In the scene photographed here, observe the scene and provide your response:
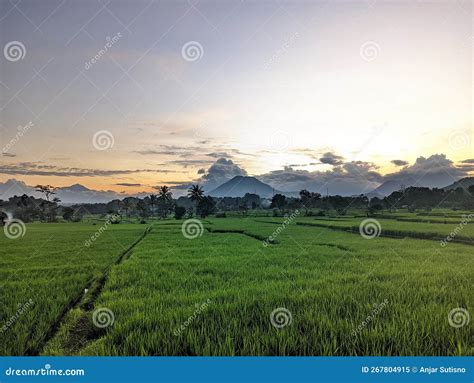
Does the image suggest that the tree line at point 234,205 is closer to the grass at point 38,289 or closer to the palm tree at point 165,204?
the palm tree at point 165,204

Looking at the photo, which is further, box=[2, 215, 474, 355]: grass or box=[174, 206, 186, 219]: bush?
box=[174, 206, 186, 219]: bush

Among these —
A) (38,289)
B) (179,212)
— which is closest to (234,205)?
(179,212)

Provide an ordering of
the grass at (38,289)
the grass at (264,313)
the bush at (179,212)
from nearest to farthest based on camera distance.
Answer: the grass at (264,313) < the grass at (38,289) < the bush at (179,212)

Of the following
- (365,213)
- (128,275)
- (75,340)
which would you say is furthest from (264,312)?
(365,213)

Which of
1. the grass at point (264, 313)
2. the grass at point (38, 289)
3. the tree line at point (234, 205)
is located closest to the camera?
the grass at point (264, 313)

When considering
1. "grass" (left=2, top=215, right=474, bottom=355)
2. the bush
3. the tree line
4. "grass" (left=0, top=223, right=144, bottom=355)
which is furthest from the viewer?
the bush

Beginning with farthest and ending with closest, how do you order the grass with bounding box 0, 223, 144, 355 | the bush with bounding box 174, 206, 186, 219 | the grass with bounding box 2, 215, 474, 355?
the bush with bounding box 174, 206, 186, 219, the grass with bounding box 0, 223, 144, 355, the grass with bounding box 2, 215, 474, 355

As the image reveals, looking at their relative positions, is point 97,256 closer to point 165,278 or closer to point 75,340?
point 165,278

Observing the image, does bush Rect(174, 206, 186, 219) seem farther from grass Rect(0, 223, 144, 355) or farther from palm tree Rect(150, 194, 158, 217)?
grass Rect(0, 223, 144, 355)

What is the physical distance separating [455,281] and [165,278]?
6.38m

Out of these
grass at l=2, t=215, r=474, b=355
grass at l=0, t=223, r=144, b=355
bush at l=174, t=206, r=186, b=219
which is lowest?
grass at l=0, t=223, r=144, b=355

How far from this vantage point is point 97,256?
10992 millimetres

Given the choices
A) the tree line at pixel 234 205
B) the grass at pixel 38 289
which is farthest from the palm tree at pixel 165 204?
the grass at pixel 38 289

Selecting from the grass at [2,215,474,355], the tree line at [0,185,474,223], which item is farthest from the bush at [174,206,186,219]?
the grass at [2,215,474,355]
